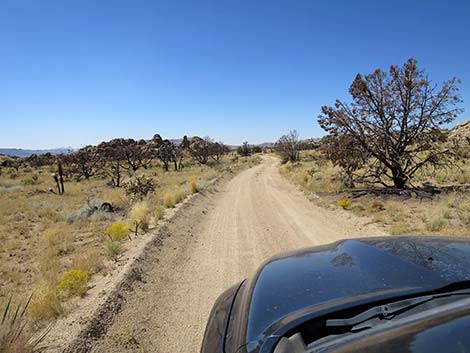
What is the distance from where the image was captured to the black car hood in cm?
179

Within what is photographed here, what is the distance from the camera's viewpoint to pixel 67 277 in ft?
17.9

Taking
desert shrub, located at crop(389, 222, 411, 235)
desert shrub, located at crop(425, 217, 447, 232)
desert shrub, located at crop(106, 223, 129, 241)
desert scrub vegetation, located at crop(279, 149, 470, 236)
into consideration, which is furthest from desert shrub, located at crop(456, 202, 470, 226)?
desert shrub, located at crop(106, 223, 129, 241)

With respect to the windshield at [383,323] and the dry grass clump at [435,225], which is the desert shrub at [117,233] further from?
the dry grass clump at [435,225]

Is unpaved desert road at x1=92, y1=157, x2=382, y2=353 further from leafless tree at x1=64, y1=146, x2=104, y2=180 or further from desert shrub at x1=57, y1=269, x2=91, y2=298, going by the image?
leafless tree at x1=64, y1=146, x2=104, y2=180

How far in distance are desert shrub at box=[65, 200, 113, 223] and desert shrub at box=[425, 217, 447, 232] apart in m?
11.7

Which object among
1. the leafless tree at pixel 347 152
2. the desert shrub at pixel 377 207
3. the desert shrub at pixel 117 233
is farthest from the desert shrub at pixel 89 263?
the leafless tree at pixel 347 152

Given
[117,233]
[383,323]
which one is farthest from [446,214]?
[117,233]

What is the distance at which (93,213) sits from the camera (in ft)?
43.7

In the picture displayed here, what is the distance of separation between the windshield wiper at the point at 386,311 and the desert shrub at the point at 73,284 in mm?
4872

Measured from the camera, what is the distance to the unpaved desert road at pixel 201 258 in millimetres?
4039

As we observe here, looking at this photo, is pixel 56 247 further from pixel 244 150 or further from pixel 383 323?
pixel 244 150

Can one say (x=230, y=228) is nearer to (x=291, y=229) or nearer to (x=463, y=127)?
(x=291, y=229)

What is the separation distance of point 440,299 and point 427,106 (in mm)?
14793

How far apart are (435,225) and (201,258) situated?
21.0ft
